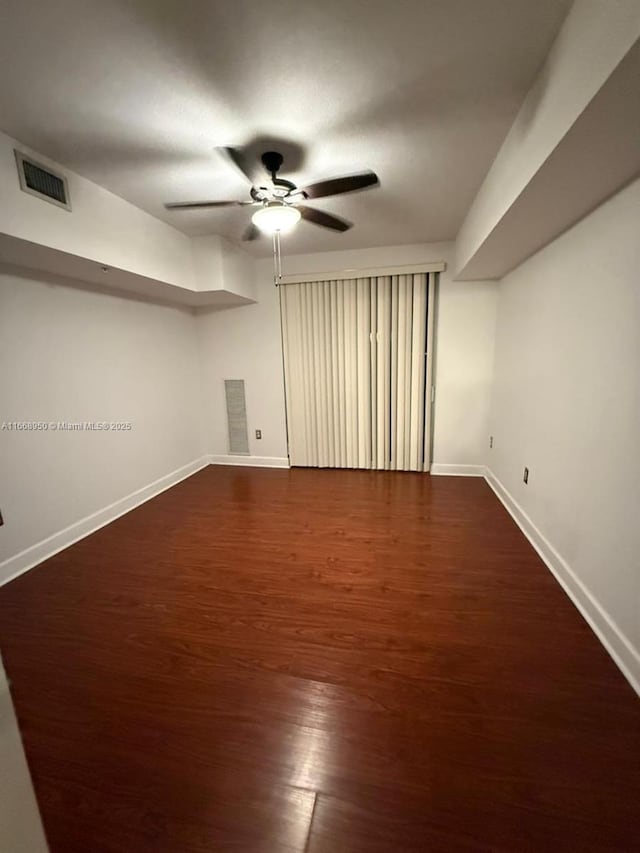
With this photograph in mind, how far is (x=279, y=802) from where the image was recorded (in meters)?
1.03

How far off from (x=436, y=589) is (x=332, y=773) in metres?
1.06

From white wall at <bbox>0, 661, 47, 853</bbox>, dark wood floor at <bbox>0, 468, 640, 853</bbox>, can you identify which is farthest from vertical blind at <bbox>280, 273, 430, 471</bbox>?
white wall at <bbox>0, 661, 47, 853</bbox>

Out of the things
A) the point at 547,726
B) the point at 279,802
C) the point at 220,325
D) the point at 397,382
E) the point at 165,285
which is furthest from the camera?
the point at 220,325

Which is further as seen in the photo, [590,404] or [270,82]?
[590,404]

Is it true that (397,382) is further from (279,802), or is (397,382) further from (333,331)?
(279,802)

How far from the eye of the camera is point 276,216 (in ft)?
6.00

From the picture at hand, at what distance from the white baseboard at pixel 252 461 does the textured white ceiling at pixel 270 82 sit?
112 inches

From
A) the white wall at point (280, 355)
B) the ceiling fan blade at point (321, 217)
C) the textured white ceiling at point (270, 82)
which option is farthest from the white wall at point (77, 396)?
the ceiling fan blade at point (321, 217)

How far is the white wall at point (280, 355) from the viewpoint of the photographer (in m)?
3.34

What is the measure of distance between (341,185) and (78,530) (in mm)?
3020

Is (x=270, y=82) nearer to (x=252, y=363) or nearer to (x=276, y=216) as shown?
(x=276, y=216)

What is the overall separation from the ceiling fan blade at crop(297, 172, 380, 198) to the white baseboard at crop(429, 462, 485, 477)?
2839 millimetres

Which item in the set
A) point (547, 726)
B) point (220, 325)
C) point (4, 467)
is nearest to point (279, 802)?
point (547, 726)


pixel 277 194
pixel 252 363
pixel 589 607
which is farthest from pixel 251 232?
pixel 589 607
